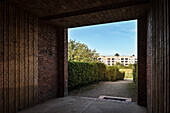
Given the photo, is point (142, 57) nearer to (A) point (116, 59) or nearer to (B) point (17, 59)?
(B) point (17, 59)

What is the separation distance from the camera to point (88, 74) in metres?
10.1

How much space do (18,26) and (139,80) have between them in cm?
509

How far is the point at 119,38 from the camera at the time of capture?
3378 inches

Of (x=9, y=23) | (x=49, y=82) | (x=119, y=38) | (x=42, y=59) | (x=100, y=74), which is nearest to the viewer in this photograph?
(x=9, y=23)

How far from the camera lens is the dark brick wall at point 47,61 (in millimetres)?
5375

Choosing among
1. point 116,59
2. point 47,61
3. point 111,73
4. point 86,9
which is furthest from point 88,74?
point 116,59

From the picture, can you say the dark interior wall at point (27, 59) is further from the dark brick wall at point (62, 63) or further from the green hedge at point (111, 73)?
the green hedge at point (111, 73)

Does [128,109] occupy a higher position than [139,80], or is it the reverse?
[139,80]

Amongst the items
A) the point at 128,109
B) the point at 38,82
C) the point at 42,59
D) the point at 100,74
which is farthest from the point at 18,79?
the point at 100,74

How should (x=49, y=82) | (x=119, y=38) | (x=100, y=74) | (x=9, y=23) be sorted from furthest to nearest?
(x=119, y=38) → (x=100, y=74) → (x=49, y=82) → (x=9, y=23)

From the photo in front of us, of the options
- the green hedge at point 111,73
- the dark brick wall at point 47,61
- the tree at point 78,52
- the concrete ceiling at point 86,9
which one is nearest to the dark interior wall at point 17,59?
the dark brick wall at point 47,61

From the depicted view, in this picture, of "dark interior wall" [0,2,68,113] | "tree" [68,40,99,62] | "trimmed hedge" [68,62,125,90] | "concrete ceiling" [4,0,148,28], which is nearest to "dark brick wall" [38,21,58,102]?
"dark interior wall" [0,2,68,113]

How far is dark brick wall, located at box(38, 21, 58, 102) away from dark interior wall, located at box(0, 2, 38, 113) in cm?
31

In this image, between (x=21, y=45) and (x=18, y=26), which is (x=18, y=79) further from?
(x=18, y=26)
